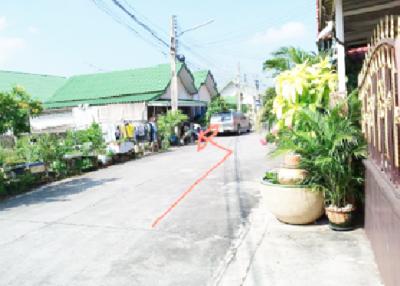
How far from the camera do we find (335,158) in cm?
527

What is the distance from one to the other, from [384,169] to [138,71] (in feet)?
83.5

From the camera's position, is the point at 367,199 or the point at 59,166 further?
the point at 59,166

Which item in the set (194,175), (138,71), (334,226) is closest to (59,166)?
(194,175)

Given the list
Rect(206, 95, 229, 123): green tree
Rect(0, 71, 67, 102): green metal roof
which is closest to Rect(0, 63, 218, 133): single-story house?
Rect(0, 71, 67, 102): green metal roof

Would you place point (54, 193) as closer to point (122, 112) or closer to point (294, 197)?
point (294, 197)

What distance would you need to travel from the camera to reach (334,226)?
5340 millimetres

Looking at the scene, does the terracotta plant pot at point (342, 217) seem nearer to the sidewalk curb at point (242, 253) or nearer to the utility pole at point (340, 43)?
the sidewalk curb at point (242, 253)

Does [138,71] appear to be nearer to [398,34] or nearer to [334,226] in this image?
[334,226]

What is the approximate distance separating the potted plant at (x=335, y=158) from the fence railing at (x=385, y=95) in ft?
2.76

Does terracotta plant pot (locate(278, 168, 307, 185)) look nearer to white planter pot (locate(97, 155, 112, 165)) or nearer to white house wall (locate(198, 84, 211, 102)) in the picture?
white planter pot (locate(97, 155, 112, 165))

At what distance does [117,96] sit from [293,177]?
20.8 meters

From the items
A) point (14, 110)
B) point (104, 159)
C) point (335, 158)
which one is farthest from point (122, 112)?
point (335, 158)

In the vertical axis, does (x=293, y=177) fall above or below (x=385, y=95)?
below

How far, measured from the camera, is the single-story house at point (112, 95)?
77.0 ft
